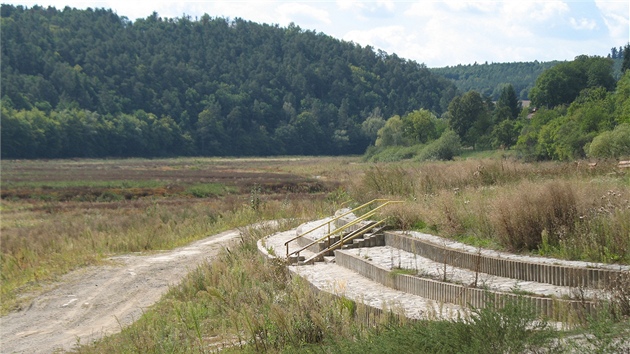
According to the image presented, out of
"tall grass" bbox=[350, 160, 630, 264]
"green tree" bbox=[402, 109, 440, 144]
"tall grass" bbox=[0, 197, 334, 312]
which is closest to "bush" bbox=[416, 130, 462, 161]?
"green tree" bbox=[402, 109, 440, 144]

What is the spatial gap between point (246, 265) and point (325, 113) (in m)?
164

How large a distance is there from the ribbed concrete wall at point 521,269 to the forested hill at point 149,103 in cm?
11314

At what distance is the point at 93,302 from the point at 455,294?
1049 centimetres

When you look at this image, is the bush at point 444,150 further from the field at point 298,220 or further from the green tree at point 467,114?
the field at point 298,220

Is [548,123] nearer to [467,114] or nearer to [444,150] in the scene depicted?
[444,150]

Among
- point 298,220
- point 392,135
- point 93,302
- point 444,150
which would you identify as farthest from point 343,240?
point 392,135

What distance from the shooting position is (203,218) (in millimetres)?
32438

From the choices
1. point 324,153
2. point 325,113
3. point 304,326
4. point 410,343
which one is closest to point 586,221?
point 304,326

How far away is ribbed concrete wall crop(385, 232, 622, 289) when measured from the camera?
11367mm

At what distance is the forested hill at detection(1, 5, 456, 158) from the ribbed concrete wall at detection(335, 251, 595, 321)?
11231 centimetres

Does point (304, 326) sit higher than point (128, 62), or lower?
lower

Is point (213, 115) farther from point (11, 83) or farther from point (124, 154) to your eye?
point (11, 83)

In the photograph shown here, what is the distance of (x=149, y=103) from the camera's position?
166 m

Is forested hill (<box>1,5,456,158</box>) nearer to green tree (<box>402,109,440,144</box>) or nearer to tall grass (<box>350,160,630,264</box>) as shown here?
green tree (<box>402,109,440,144</box>)
